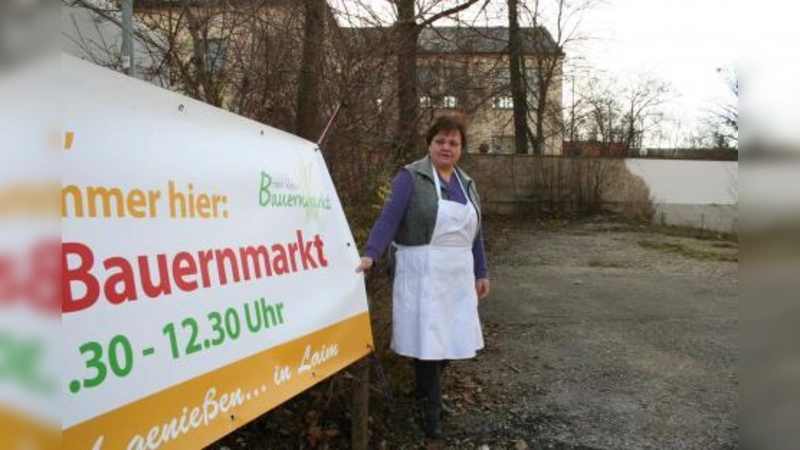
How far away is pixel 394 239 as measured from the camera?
388 centimetres

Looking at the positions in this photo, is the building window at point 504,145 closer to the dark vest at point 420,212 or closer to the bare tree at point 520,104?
the bare tree at point 520,104

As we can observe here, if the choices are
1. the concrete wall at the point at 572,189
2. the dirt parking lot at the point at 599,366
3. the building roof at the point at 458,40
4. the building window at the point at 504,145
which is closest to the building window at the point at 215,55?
the dirt parking lot at the point at 599,366

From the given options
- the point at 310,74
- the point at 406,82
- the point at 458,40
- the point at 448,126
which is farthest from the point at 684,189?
the point at 448,126

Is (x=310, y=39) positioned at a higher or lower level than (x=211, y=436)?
higher

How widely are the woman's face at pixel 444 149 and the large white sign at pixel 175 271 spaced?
1.29 meters

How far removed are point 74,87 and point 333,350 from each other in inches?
65.7

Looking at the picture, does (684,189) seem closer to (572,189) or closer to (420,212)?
(572,189)

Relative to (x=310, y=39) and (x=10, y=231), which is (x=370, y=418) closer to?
(x=310, y=39)

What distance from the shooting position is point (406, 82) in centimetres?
595

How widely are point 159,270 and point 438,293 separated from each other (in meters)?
2.10

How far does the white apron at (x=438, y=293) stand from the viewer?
12.2 ft

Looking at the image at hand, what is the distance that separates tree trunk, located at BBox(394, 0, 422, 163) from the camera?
578 centimetres

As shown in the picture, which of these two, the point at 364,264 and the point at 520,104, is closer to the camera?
Answer: the point at 364,264

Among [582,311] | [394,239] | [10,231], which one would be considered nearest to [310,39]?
[394,239]
